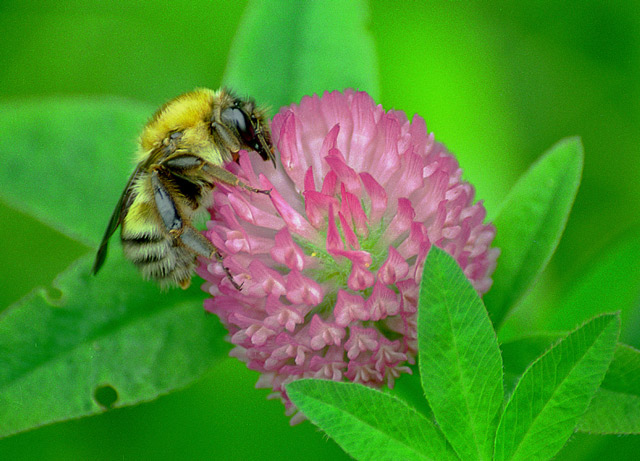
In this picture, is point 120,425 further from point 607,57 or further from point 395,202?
point 607,57

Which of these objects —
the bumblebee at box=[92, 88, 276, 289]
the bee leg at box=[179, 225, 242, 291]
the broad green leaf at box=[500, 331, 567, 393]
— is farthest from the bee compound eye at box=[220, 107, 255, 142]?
the broad green leaf at box=[500, 331, 567, 393]

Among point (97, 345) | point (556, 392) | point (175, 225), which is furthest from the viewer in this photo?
point (97, 345)

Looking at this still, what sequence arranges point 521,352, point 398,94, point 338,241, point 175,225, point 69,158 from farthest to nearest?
point 398,94
point 69,158
point 521,352
point 175,225
point 338,241

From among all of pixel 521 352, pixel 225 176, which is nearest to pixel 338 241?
pixel 225 176

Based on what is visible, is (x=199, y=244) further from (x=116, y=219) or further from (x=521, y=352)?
(x=521, y=352)

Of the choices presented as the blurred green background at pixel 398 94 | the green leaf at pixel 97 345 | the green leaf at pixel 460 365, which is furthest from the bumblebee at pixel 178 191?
the blurred green background at pixel 398 94

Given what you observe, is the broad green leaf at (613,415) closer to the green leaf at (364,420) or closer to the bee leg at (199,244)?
the green leaf at (364,420)

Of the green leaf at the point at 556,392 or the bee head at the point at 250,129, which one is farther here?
the bee head at the point at 250,129
